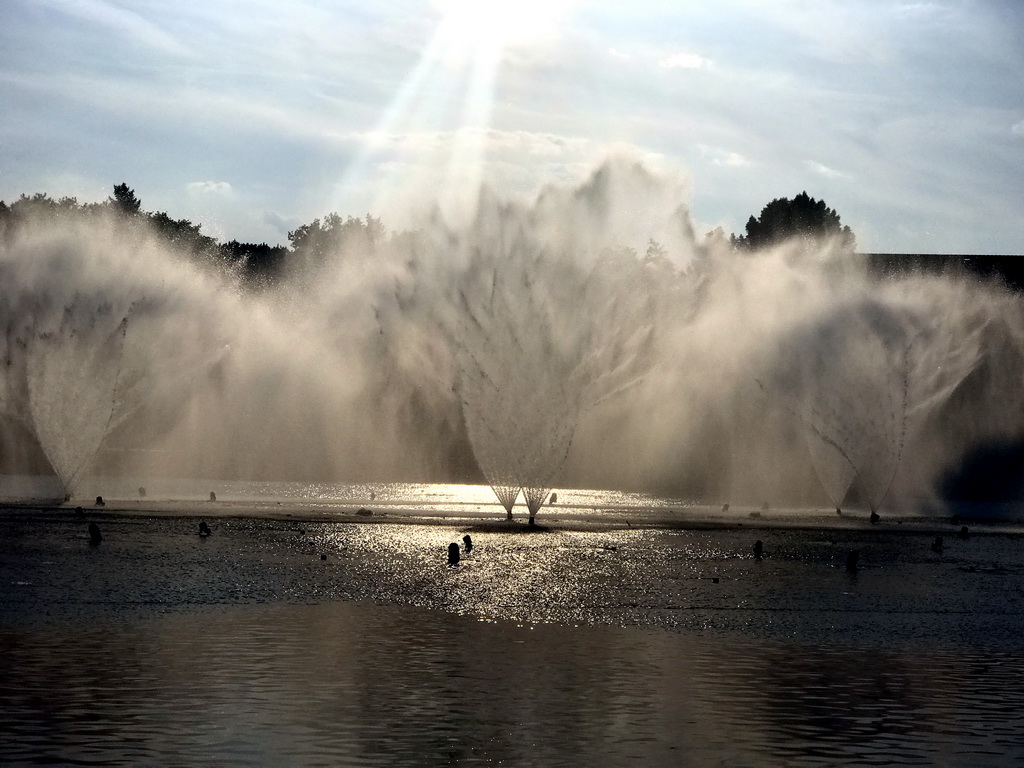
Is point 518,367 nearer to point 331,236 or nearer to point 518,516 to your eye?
point 518,516

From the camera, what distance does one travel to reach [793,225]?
136500 mm

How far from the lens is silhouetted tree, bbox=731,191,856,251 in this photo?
445ft

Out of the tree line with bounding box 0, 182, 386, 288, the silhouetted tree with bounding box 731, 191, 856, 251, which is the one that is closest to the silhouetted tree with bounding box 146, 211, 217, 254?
the tree line with bounding box 0, 182, 386, 288

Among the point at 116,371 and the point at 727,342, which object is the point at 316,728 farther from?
the point at 727,342

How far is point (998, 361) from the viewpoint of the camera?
316 feet

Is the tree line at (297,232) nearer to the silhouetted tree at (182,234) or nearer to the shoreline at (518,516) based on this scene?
the silhouetted tree at (182,234)

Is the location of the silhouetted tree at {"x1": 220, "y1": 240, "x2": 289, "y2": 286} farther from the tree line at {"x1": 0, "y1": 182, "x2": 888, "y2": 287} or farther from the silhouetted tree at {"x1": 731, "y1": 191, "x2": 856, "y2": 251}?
the silhouetted tree at {"x1": 731, "y1": 191, "x2": 856, "y2": 251}

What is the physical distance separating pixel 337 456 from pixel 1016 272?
58.3 m

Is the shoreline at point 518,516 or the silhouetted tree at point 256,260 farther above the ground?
the silhouetted tree at point 256,260

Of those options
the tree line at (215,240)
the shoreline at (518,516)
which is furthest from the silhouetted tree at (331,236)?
the shoreline at (518,516)

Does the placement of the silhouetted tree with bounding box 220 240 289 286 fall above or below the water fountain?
above

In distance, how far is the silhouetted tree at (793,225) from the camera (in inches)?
5344

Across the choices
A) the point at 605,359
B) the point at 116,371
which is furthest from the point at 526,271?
the point at 116,371

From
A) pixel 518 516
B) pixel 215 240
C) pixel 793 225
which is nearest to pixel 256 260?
pixel 215 240
